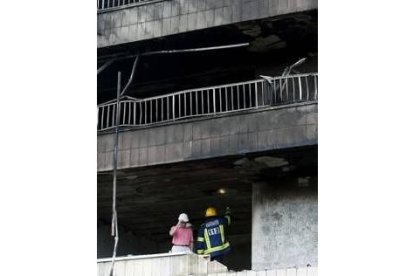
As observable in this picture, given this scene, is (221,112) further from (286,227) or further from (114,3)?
(114,3)

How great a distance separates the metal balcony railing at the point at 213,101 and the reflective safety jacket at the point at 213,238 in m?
2.01

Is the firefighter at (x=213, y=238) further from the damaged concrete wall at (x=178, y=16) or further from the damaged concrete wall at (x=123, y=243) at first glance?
the damaged concrete wall at (x=123, y=243)

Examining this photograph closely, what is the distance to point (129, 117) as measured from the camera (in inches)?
1089

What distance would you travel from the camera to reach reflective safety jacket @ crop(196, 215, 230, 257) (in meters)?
25.4

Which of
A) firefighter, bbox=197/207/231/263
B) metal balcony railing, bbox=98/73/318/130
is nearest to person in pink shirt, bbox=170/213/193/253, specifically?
firefighter, bbox=197/207/231/263

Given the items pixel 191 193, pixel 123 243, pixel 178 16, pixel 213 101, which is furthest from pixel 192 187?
pixel 123 243

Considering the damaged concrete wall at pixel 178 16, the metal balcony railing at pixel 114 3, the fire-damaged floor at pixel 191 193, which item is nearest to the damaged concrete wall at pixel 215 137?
the fire-damaged floor at pixel 191 193

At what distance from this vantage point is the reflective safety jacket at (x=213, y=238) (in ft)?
83.5

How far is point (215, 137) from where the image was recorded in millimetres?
25422

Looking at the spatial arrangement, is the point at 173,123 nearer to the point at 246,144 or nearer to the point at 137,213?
the point at 246,144

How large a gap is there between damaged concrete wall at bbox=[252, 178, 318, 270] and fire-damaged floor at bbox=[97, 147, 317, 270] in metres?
0.30
